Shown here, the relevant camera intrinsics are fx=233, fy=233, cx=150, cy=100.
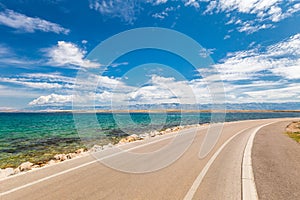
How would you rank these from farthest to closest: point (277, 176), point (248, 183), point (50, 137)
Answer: point (50, 137) < point (277, 176) < point (248, 183)

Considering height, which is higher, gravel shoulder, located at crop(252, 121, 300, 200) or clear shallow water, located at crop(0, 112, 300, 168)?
gravel shoulder, located at crop(252, 121, 300, 200)

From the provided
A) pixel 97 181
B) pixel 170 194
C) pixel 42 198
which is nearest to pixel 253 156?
pixel 170 194

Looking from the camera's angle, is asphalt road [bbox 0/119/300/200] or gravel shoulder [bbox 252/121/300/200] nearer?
asphalt road [bbox 0/119/300/200]

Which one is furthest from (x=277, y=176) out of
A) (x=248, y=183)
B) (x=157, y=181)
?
(x=157, y=181)

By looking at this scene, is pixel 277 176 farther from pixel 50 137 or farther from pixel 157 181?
pixel 50 137

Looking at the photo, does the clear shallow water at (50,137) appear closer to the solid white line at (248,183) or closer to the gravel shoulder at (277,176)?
the solid white line at (248,183)

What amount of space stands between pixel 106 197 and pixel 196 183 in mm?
2366

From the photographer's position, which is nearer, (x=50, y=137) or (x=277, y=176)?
(x=277, y=176)

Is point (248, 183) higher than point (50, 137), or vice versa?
point (248, 183)

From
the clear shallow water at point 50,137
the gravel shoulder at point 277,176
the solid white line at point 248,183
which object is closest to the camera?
the solid white line at point 248,183

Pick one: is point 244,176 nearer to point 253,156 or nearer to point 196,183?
point 196,183

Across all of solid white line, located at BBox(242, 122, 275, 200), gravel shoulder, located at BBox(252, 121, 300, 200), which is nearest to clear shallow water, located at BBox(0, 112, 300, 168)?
solid white line, located at BBox(242, 122, 275, 200)

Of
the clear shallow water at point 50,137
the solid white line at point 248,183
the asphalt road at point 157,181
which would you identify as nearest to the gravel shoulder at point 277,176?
the asphalt road at point 157,181

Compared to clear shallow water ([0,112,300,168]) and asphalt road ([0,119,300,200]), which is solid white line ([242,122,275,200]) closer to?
asphalt road ([0,119,300,200])
